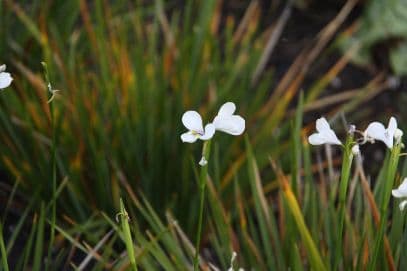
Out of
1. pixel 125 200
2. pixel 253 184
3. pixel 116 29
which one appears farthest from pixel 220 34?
pixel 253 184

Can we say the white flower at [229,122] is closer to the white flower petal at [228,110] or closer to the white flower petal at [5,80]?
the white flower petal at [228,110]

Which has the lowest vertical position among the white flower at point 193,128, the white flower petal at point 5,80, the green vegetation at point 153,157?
the green vegetation at point 153,157

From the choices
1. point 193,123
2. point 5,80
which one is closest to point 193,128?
point 193,123

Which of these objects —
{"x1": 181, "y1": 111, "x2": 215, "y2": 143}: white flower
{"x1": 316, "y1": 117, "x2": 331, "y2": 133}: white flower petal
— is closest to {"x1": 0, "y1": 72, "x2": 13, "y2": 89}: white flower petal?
{"x1": 181, "y1": 111, "x2": 215, "y2": 143}: white flower

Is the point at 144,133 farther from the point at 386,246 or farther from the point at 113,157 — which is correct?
the point at 386,246

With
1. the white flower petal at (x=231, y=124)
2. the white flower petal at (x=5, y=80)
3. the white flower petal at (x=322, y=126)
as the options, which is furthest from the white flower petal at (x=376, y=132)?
the white flower petal at (x=5, y=80)

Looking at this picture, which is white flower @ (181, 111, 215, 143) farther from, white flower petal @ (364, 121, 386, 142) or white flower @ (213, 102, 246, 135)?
white flower petal @ (364, 121, 386, 142)

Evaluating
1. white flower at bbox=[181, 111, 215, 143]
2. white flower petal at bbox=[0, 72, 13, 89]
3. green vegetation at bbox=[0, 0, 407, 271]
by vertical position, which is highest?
white flower petal at bbox=[0, 72, 13, 89]

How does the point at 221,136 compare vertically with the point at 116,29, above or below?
below
